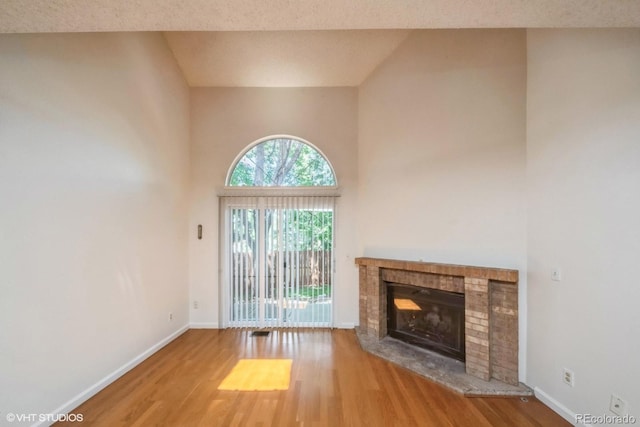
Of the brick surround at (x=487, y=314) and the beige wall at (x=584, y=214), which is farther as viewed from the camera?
the brick surround at (x=487, y=314)

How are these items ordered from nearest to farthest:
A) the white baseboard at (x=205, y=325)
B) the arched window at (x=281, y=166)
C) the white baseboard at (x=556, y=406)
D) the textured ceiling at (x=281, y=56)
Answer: the white baseboard at (x=556, y=406) < the textured ceiling at (x=281, y=56) < the white baseboard at (x=205, y=325) < the arched window at (x=281, y=166)

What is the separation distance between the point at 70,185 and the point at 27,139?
17.4 inches

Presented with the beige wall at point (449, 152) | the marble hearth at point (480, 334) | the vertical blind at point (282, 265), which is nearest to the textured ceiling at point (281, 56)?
the beige wall at point (449, 152)

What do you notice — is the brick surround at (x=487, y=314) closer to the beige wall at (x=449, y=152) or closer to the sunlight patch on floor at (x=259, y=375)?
the beige wall at (x=449, y=152)

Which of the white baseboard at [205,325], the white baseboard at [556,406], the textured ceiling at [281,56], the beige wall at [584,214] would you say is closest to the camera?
the beige wall at [584,214]

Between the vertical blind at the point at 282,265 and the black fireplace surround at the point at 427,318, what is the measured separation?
1.09 m

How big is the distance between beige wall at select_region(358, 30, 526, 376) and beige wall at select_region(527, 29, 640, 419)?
162 millimetres

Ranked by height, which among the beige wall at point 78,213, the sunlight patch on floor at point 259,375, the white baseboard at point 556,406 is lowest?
the sunlight patch on floor at point 259,375

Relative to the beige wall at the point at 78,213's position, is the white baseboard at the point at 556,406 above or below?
below

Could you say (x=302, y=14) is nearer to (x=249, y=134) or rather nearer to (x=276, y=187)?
(x=276, y=187)

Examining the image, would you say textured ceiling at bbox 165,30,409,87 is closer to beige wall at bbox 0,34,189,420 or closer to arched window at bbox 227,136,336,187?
beige wall at bbox 0,34,189,420

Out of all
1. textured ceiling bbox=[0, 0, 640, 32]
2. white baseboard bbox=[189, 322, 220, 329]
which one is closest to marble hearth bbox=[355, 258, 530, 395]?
textured ceiling bbox=[0, 0, 640, 32]

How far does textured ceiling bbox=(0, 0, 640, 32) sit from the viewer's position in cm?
145

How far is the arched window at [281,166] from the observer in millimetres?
4633
